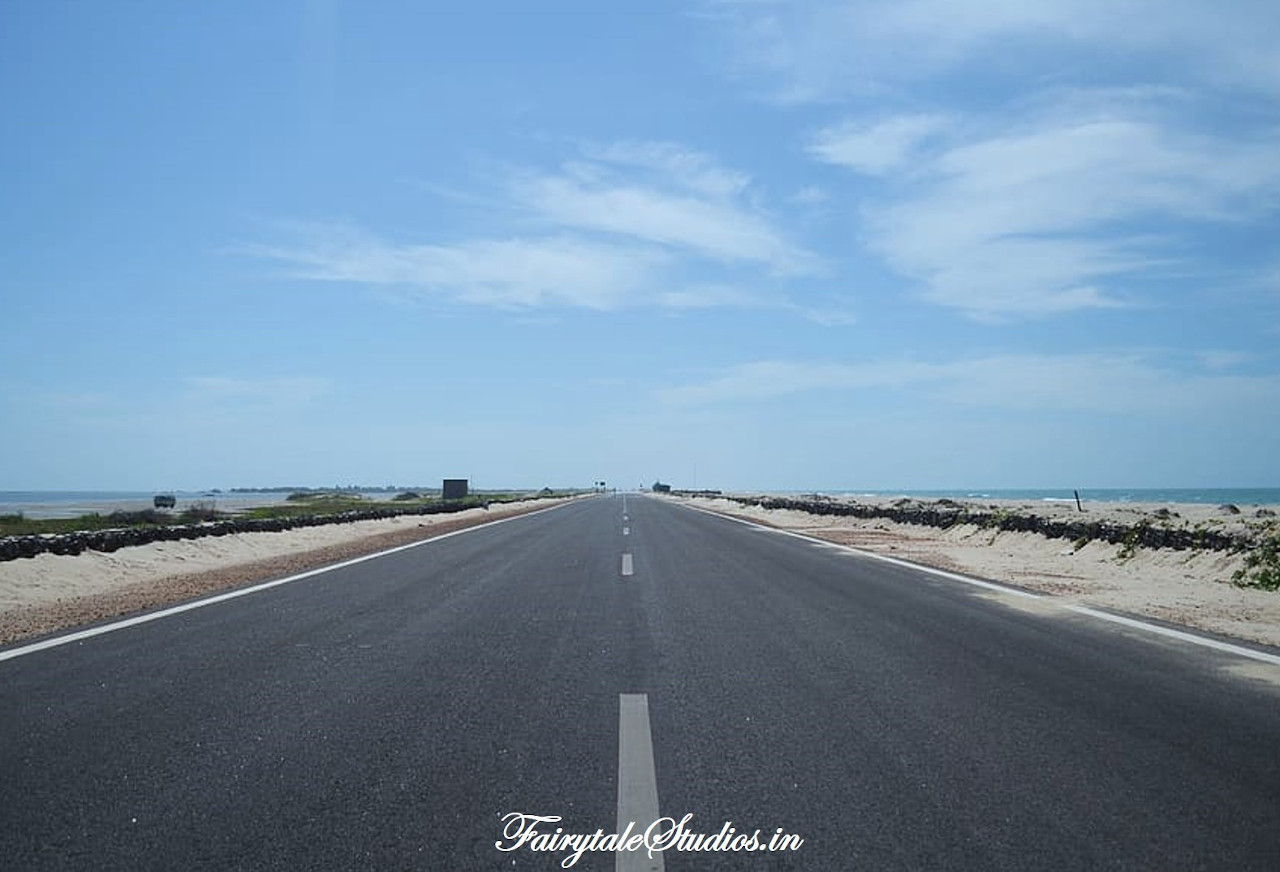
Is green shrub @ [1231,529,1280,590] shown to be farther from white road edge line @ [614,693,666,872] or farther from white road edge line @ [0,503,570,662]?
white road edge line @ [0,503,570,662]

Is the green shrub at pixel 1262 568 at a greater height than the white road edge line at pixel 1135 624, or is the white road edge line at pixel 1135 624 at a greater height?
the green shrub at pixel 1262 568

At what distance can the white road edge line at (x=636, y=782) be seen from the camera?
12.5 feet

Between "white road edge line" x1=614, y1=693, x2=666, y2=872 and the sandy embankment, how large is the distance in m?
6.83

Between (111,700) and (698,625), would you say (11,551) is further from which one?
(698,625)

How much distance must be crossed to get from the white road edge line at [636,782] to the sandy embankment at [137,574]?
6832mm

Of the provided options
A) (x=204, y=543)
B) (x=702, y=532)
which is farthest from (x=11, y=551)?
(x=702, y=532)

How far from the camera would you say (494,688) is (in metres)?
6.80

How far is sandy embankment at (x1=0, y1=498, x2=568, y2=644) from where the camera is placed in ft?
36.7

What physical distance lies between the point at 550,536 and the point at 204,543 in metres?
9.37

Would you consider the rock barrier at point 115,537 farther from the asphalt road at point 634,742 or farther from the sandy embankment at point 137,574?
the asphalt road at point 634,742

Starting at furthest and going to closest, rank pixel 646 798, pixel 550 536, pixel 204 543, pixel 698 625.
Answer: pixel 550 536 → pixel 204 543 → pixel 698 625 → pixel 646 798

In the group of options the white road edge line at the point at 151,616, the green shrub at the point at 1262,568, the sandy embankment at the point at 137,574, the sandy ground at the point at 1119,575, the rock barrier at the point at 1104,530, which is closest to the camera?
the white road edge line at the point at 151,616

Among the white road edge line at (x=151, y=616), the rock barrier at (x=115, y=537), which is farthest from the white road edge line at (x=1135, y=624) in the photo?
the rock barrier at (x=115, y=537)

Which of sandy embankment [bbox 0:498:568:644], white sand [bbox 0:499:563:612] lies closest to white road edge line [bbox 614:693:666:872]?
sandy embankment [bbox 0:498:568:644]
